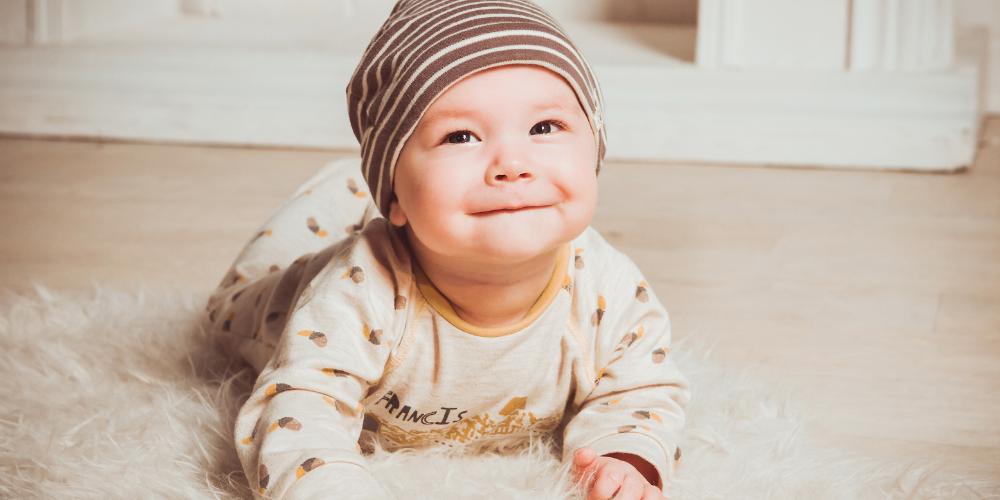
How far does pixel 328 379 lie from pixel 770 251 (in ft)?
3.00

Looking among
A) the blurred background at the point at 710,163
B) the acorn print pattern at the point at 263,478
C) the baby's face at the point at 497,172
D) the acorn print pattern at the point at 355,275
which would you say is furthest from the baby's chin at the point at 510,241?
the blurred background at the point at 710,163

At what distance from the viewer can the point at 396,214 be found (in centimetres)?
73

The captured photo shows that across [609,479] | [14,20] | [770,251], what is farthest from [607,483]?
Result: [14,20]

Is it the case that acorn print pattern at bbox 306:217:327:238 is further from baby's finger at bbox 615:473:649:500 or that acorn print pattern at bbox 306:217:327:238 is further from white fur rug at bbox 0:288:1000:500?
baby's finger at bbox 615:473:649:500

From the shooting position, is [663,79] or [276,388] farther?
[663,79]

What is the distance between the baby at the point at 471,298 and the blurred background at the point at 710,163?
232mm

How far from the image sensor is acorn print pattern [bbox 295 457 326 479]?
62 cm

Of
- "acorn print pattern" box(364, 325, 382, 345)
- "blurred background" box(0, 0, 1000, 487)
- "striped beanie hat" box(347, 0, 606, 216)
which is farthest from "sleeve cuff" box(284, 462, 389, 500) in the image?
"blurred background" box(0, 0, 1000, 487)

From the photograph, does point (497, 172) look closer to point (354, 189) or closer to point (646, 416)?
point (646, 416)

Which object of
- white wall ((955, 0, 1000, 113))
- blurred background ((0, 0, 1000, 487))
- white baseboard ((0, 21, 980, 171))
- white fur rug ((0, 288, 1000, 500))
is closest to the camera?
white fur rug ((0, 288, 1000, 500))

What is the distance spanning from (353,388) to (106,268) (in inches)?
29.4

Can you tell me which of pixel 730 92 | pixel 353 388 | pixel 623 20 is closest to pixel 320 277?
pixel 353 388

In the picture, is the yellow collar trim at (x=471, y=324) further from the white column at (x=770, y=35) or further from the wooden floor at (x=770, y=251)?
the white column at (x=770, y=35)

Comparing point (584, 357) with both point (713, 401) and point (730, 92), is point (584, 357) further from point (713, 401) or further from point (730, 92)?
point (730, 92)
